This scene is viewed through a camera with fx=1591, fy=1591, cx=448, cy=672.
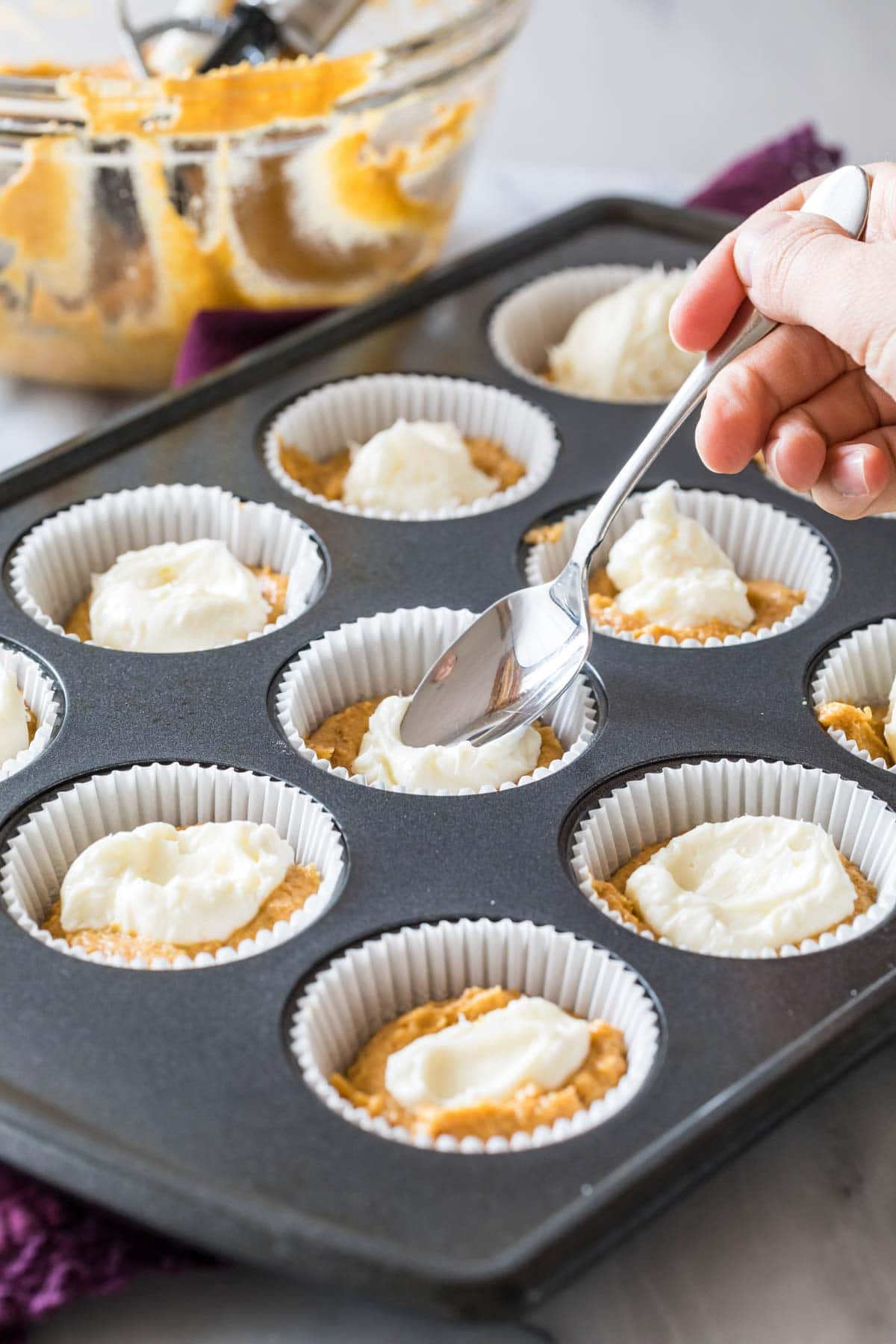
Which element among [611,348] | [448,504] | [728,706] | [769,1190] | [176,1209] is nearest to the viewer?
[176,1209]

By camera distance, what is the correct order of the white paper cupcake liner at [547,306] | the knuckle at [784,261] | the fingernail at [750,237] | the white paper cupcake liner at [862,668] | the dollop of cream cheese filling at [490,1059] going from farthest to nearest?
1. the white paper cupcake liner at [547,306]
2. the white paper cupcake liner at [862,668]
3. the fingernail at [750,237]
4. the knuckle at [784,261]
5. the dollop of cream cheese filling at [490,1059]

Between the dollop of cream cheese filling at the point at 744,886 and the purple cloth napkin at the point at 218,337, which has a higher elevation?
the purple cloth napkin at the point at 218,337

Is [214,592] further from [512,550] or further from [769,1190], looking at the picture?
[769,1190]

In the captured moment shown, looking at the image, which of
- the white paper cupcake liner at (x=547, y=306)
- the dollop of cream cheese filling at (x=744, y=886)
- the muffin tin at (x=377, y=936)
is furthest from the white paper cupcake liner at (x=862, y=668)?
the white paper cupcake liner at (x=547, y=306)

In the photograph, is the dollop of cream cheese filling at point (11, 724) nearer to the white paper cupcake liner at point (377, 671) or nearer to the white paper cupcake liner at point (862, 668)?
the white paper cupcake liner at point (377, 671)

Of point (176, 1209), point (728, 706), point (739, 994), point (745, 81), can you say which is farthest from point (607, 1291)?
point (745, 81)

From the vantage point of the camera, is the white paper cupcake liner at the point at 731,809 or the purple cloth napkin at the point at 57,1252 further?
the white paper cupcake liner at the point at 731,809

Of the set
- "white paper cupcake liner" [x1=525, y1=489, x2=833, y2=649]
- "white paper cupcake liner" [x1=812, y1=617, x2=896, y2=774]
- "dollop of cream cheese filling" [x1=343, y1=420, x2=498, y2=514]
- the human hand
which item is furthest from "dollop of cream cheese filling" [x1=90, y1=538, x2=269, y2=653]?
"white paper cupcake liner" [x1=812, y1=617, x2=896, y2=774]

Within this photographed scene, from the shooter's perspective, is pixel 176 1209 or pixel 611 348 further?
pixel 611 348
